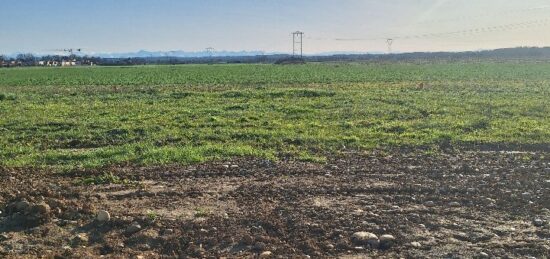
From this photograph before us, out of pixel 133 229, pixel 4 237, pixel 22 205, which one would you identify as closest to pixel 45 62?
pixel 22 205

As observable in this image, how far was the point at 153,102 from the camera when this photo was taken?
19.9 m

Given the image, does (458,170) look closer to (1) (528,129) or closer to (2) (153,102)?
(1) (528,129)

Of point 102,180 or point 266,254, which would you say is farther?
point 102,180

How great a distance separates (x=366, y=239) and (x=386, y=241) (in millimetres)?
195

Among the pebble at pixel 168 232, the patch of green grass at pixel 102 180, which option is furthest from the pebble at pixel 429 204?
the patch of green grass at pixel 102 180

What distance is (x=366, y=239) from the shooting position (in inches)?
207

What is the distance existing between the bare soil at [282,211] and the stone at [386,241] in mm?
28

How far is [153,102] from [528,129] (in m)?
13.0

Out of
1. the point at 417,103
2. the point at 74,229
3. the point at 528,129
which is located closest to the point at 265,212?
the point at 74,229

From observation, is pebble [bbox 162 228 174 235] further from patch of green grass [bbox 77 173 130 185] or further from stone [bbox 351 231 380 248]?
patch of green grass [bbox 77 173 130 185]

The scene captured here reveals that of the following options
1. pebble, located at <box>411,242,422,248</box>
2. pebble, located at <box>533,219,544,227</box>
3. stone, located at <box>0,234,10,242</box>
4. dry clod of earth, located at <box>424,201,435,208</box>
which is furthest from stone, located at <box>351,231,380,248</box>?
stone, located at <box>0,234,10,242</box>

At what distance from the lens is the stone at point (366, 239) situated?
519 cm

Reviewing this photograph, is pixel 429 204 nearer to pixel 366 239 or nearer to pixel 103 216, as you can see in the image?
pixel 366 239

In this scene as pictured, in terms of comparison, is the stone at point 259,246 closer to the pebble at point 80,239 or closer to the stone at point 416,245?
the stone at point 416,245
